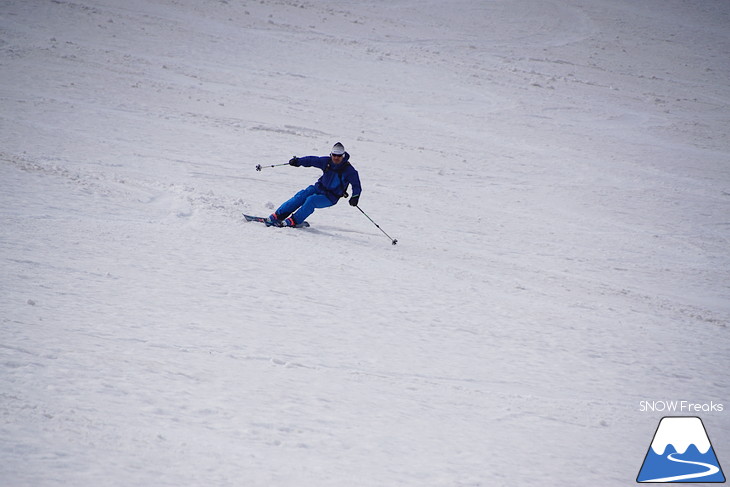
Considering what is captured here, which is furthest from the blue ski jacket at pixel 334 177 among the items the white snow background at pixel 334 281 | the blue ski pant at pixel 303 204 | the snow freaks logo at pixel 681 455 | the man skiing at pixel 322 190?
the snow freaks logo at pixel 681 455

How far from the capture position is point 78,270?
6234 mm

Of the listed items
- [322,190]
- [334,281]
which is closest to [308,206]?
[322,190]

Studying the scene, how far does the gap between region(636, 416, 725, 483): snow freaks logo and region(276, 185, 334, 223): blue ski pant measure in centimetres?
565

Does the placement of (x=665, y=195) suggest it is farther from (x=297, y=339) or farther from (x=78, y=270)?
(x=78, y=270)

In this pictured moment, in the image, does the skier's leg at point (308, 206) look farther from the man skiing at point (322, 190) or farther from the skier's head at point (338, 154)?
the skier's head at point (338, 154)

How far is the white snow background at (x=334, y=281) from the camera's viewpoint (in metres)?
4.07

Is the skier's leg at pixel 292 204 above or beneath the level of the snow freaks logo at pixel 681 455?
above

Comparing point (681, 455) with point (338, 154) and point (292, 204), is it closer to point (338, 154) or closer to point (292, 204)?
point (338, 154)

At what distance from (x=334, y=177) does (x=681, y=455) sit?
6106 mm

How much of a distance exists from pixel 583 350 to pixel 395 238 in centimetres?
403

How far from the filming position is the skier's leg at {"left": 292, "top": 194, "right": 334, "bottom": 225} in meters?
9.34

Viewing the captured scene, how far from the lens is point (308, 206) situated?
934cm

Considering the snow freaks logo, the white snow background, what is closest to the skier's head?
the white snow background

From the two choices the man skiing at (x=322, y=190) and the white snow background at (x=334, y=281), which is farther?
the man skiing at (x=322, y=190)
